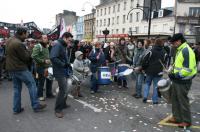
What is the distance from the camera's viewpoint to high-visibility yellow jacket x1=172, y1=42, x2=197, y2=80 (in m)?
5.73

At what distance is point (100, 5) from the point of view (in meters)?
70.6

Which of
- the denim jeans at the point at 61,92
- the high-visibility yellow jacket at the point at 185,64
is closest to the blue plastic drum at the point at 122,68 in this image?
the denim jeans at the point at 61,92

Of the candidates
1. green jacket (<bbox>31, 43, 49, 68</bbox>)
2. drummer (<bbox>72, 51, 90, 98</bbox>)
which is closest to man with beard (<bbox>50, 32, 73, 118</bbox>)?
green jacket (<bbox>31, 43, 49, 68</bbox>)

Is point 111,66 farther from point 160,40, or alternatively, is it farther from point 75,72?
point 160,40

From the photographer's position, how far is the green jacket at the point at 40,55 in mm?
7891

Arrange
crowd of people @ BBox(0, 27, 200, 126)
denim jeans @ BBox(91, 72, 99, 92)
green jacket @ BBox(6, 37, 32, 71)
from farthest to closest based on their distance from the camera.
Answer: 1. denim jeans @ BBox(91, 72, 99, 92)
2. green jacket @ BBox(6, 37, 32, 71)
3. crowd of people @ BBox(0, 27, 200, 126)

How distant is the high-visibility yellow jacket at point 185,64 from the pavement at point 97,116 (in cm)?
120

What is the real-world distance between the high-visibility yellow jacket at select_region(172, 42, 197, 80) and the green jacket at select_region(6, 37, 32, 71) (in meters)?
3.43

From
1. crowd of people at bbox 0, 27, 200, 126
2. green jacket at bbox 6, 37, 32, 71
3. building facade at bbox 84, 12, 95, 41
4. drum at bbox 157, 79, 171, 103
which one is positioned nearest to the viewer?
crowd of people at bbox 0, 27, 200, 126

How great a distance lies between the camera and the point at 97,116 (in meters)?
6.73

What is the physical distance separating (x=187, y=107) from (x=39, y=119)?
10.8 ft

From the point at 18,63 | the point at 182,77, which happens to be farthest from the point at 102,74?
the point at 182,77

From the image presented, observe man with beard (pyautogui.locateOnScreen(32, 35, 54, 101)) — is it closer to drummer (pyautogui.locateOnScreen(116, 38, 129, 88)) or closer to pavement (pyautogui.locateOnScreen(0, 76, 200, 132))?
pavement (pyautogui.locateOnScreen(0, 76, 200, 132))

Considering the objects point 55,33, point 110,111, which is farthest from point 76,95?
point 55,33
